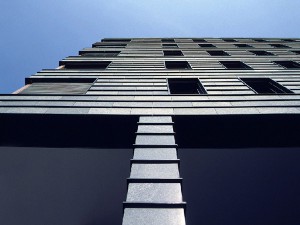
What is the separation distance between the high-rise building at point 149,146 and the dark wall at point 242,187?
37mm

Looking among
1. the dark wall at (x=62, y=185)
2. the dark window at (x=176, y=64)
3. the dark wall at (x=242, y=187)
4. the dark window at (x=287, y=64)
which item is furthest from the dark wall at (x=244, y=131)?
the dark window at (x=287, y=64)

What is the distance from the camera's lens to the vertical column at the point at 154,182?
469 centimetres

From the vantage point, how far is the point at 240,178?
31.4 ft

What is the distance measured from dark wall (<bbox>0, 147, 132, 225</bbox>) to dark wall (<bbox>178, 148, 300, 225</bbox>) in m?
2.50

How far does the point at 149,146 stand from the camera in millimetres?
6664

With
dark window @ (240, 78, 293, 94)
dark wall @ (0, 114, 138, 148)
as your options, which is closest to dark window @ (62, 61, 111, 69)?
dark window @ (240, 78, 293, 94)

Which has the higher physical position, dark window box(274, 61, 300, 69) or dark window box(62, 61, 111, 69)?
dark window box(274, 61, 300, 69)

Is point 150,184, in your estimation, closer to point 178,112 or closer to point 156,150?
point 156,150

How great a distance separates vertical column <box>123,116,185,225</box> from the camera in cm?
469

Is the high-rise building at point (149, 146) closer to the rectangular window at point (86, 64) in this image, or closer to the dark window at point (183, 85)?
the dark window at point (183, 85)

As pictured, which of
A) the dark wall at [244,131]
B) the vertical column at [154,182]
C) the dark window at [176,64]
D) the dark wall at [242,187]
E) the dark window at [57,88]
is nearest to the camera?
the vertical column at [154,182]

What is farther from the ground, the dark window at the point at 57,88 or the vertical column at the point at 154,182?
the dark window at the point at 57,88

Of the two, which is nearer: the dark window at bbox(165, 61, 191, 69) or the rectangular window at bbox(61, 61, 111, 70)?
the rectangular window at bbox(61, 61, 111, 70)

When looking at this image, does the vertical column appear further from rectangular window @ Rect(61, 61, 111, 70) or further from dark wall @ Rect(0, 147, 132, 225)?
rectangular window @ Rect(61, 61, 111, 70)
